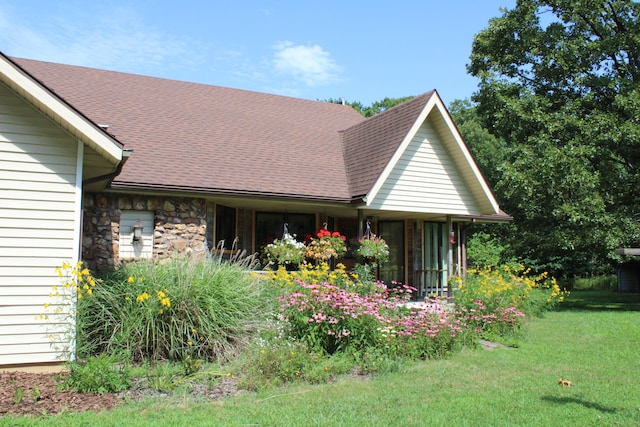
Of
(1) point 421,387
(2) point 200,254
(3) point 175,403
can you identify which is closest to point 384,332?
(1) point 421,387

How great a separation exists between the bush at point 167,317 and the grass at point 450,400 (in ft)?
5.04

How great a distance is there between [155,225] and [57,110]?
5.11m

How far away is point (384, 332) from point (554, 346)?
3.74 m

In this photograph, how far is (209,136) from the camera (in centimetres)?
1482

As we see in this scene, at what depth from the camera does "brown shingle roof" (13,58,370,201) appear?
41.9 feet

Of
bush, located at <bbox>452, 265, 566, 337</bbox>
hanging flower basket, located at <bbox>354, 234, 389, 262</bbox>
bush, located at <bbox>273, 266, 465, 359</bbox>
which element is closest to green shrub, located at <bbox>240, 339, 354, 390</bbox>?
bush, located at <bbox>273, 266, 465, 359</bbox>

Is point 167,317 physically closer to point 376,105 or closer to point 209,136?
point 209,136

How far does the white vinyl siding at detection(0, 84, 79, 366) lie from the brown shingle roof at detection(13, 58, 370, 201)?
3.70 metres

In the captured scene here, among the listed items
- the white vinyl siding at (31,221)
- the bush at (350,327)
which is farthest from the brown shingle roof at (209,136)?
the bush at (350,327)

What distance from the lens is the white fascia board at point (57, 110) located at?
282 inches

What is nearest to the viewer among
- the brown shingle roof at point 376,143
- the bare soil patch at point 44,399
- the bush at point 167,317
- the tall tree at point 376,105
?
the bare soil patch at point 44,399

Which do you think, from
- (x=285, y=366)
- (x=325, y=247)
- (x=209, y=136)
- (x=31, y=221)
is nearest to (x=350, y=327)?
(x=285, y=366)

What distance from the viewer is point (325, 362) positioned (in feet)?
24.9

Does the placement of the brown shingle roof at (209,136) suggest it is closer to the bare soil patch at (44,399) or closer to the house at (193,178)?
the house at (193,178)
